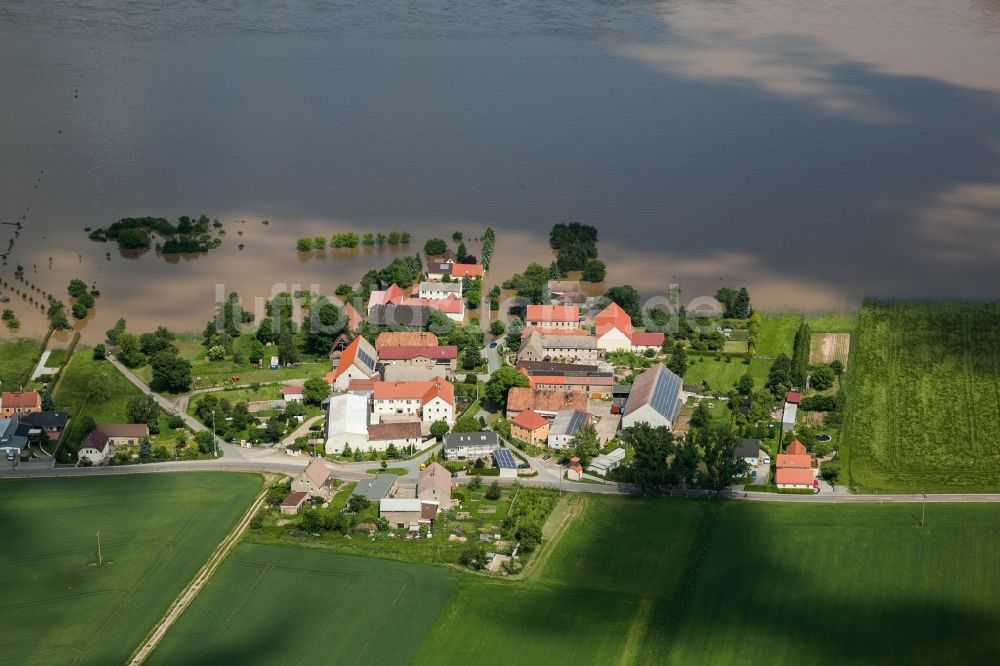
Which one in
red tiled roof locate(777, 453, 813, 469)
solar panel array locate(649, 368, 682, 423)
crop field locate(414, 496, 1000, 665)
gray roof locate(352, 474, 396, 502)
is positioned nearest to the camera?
crop field locate(414, 496, 1000, 665)

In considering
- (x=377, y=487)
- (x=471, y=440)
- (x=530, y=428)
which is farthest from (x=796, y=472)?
(x=377, y=487)

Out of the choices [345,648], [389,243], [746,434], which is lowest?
[345,648]

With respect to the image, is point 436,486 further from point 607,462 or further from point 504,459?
point 607,462

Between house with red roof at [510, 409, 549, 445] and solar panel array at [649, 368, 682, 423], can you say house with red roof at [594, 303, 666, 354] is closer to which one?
solar panel array at [649, 368, 682, 423]

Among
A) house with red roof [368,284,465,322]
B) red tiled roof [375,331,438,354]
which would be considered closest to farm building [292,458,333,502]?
red tiled roof [375,331,438,354]

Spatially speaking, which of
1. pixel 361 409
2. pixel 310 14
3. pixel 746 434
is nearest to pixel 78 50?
pixel 310 14

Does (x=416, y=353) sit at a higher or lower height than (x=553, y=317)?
lower

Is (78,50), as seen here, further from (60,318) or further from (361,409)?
(361,409)
